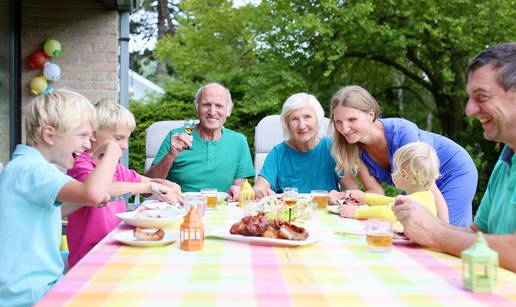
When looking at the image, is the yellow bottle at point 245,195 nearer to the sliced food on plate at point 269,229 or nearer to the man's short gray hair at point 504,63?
the sliced food on plate at point 269,229

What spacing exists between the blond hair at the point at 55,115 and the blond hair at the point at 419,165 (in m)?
1.25

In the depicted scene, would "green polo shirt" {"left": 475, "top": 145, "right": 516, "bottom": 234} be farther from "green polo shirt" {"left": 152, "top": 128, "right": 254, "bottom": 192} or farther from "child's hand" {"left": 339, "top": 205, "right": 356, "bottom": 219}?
"green polo shirt" {"left": 152, "top": 128, "right": 254, "bottom": 192}

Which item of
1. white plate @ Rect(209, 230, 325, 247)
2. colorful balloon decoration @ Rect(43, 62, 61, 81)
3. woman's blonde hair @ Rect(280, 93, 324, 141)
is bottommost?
white plate @ Rect(209, 230, 325, 247)

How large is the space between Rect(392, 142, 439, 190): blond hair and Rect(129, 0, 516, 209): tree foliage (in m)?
6.62

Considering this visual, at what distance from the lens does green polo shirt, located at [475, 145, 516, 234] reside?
187 cm

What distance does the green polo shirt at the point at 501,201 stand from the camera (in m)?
1.87

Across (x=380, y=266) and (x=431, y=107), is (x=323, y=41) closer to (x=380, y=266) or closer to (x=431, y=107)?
(x=431, y=107)

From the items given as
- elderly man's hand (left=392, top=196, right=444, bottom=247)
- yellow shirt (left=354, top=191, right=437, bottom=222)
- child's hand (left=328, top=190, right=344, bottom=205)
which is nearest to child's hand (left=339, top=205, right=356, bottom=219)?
yellow shirt (left=354, top=191, right=437, bottom=222)

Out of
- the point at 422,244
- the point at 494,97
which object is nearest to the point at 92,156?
the point at 422,244

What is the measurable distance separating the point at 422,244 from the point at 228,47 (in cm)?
965

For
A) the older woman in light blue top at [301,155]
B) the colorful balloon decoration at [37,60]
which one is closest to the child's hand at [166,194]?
the older woman in light blue top at [301,155]

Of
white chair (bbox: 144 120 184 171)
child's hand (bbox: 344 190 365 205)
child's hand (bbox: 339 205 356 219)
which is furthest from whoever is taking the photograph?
white chair (bbox: 144 120 184 171)

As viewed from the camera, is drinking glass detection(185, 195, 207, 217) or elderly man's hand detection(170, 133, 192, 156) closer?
drinking glass detection(185, 195, 207, 217)

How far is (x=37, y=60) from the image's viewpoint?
627cm
